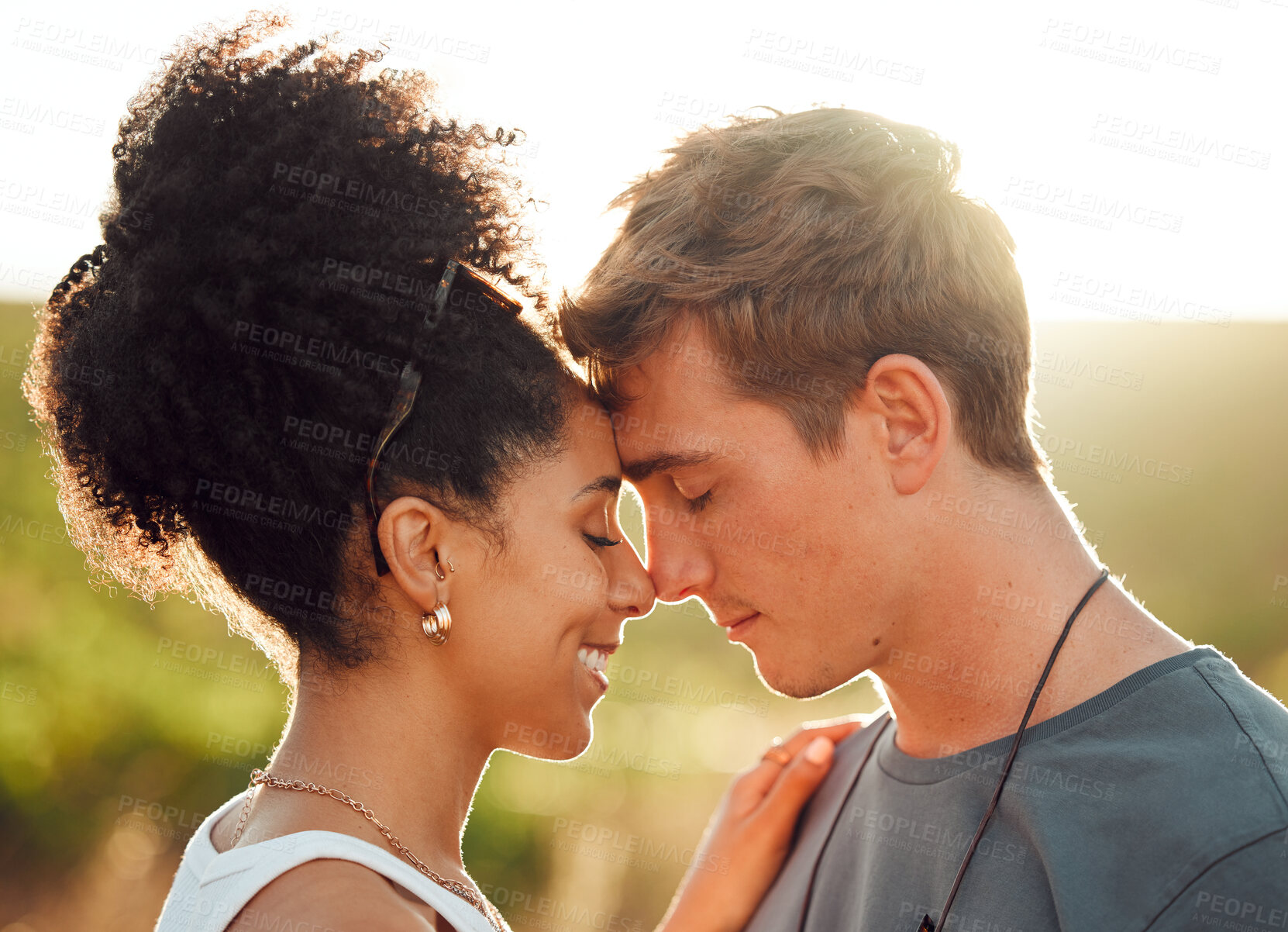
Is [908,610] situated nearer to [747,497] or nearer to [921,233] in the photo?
[747,497]

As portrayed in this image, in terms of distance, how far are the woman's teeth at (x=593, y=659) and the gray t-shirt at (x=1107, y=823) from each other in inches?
29.0

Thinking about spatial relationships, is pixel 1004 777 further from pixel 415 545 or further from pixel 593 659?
pixel 415 545

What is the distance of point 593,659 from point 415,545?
0.55 m

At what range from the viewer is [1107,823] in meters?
1.70

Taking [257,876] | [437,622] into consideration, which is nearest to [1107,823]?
[437,622]

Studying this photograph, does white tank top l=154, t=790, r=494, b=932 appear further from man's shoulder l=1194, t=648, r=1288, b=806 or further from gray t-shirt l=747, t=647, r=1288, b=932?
man's shoulder l=1194, t=648, r=1288, b=806

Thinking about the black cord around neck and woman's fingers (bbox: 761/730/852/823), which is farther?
woman's fingers (bbox: 761/730/852/823)

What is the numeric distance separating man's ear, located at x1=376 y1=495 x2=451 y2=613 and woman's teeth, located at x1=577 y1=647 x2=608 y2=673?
405mm

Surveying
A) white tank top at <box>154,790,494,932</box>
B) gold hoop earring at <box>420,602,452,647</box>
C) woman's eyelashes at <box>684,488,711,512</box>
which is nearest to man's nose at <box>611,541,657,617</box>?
woman's eyelashes at <box>684,488,711,512</box>

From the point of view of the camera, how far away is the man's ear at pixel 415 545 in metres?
1.79

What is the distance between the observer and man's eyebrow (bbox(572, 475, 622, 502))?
6.59 ft

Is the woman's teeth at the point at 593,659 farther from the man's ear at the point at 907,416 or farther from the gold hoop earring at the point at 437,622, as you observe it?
the man's ear at the point at 907,416

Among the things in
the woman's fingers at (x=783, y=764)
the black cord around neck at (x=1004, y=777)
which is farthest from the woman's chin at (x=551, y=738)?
the black cord around neck at (x=1004, y=777)

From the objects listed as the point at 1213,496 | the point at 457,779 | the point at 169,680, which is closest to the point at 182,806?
the point at 169,680
